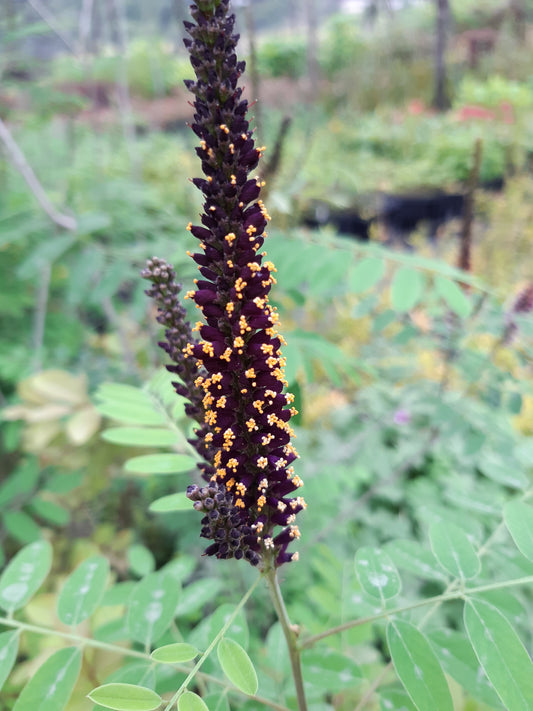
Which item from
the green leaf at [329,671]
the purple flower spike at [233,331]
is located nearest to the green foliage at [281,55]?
the purple flower spike at [233,331]

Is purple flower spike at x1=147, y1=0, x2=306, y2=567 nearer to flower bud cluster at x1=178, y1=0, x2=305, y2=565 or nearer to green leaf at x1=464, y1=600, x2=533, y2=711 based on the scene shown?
flower bud cluster at x1=178, y1=0, x2=305, y2=565

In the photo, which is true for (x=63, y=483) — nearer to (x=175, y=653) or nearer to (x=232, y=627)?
(x=232, y=627)

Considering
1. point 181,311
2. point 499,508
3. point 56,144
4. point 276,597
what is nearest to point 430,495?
point 499,508

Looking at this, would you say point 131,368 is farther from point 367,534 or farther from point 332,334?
point 332,334

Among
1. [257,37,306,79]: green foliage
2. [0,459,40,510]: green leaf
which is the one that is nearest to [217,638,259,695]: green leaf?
[0,459,40,510]: green leaf

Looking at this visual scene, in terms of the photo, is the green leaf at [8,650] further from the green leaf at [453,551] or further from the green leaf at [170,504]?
the green leaf at [453,551]

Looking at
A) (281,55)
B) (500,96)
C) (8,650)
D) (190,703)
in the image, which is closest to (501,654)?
(190,703)

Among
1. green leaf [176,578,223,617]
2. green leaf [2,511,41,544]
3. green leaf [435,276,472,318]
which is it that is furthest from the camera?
green leaf [2,511,41,544]
